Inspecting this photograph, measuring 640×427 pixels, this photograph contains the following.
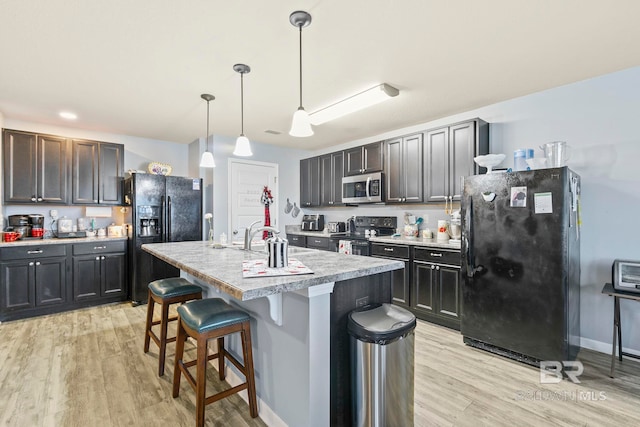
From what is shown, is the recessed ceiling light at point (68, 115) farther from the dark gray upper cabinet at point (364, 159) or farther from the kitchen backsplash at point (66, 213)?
the dark gray upper cabinet at point (364, 159)

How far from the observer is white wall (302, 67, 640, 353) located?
2.53m

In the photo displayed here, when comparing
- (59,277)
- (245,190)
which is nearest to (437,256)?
(245,190)

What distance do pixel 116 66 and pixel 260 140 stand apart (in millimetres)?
2605

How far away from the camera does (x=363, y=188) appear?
14.4ft

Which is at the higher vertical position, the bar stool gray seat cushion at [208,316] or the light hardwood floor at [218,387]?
the bar stool gray seat cushion at [208,316]

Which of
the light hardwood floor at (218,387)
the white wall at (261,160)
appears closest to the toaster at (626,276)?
the light hardwood floor at (218,387)

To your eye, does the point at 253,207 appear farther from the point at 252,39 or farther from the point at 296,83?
the point at 252,39

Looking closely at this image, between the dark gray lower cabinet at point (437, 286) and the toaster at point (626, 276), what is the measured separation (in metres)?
1.14

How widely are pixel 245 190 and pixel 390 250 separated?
2.59 metres

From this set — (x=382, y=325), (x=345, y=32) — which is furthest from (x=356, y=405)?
(x=345, y=32)

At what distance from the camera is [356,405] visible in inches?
60.6

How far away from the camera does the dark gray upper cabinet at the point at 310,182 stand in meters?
5.25

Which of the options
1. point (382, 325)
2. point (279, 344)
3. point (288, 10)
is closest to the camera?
point (382, 325)

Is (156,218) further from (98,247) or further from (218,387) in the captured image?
(218,387)
